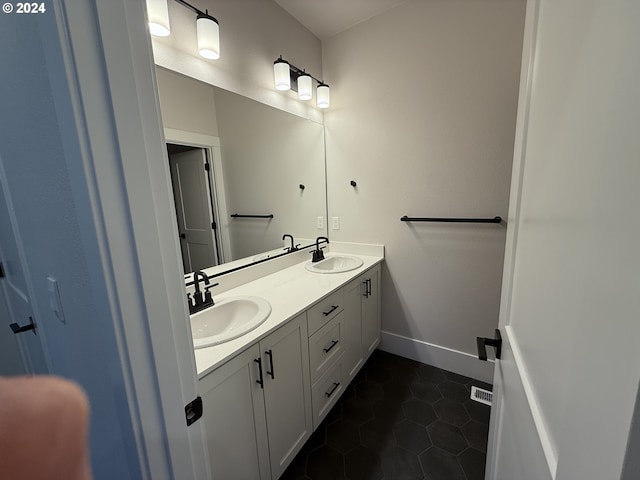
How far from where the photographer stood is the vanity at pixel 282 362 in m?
0.92

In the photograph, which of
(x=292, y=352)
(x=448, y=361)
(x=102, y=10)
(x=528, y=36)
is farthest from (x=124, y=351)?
(x=448, y=361)

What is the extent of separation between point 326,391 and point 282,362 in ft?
1.70

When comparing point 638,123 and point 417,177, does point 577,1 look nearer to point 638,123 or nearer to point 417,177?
point 638,123

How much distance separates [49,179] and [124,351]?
0.41 metres

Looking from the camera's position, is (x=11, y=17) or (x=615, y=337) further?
(x=11, y=17)

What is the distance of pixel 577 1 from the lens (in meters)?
0.41

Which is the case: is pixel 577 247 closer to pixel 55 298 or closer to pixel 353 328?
pixel 55 298

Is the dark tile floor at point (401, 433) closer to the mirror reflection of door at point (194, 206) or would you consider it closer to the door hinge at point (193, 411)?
the door hinge at point (193, 411)

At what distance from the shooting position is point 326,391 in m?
1.51

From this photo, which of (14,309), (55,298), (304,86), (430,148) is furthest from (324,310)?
(304,86)

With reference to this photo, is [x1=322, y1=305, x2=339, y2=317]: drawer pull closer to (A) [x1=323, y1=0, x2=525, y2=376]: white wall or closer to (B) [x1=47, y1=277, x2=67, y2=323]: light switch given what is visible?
(A) [x1=323, y1=0, x2=525, y2=376]: white wall

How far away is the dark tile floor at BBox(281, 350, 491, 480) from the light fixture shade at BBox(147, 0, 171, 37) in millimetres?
2077

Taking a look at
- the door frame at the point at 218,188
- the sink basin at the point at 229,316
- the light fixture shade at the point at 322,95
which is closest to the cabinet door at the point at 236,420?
the sink basin at the point at 229,316

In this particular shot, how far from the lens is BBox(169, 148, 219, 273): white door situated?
4.49 ft
